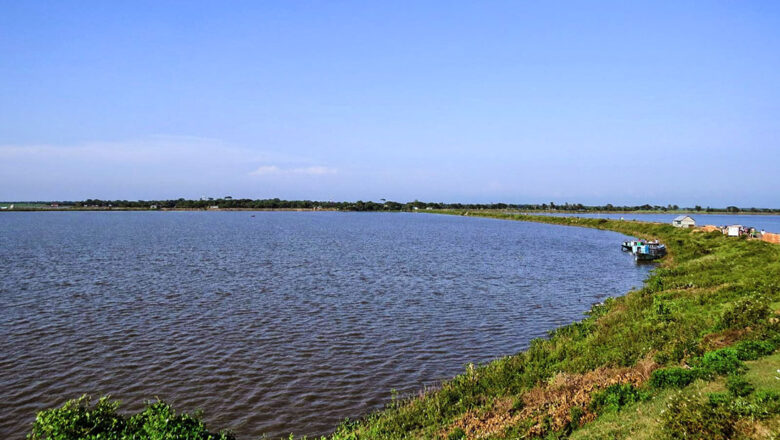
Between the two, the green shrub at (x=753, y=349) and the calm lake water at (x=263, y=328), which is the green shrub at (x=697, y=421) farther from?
the calm lake water at (x=263, y=328)

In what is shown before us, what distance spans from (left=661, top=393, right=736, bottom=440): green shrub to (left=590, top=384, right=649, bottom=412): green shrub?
1796 millimetres

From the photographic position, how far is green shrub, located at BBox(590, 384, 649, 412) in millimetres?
12820

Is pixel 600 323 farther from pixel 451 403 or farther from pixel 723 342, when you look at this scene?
pixel 451 403

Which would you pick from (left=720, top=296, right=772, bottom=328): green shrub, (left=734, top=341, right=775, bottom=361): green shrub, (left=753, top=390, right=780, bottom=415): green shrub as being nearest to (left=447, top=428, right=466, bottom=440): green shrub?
A: (left=753, top=390, right=780, bottom=415): green shrub

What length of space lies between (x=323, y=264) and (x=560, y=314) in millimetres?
30452

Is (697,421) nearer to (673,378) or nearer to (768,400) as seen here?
(768,400)

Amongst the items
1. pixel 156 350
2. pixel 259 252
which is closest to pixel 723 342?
pixel 156 350

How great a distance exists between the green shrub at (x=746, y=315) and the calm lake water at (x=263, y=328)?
891 cm

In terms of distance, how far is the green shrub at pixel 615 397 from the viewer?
12820 mm

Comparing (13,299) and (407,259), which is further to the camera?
(407,259)

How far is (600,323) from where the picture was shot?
24.7 metres

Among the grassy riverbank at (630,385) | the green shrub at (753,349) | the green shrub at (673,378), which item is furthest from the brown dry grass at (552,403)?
the green shrub at (753,349)

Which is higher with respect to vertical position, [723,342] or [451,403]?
[723,342]

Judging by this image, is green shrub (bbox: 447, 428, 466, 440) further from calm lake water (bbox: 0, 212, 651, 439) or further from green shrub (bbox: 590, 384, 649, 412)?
calm lake water (bbox: 0, 212, 651, 439)
